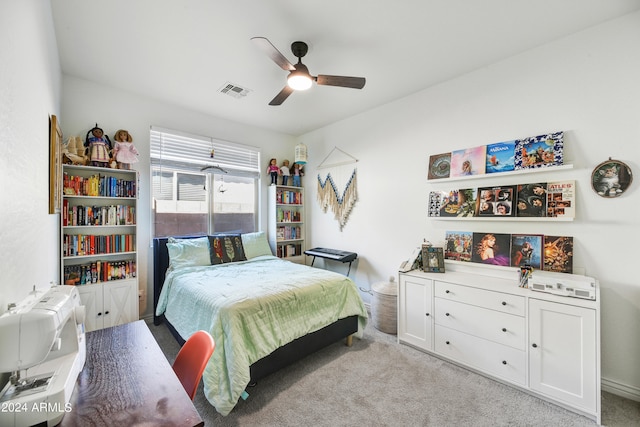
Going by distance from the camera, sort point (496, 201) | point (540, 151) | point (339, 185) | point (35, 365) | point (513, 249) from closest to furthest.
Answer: point (35, 365), point (540, 151), point (513, 249), point (496, 201), point (339, 185)

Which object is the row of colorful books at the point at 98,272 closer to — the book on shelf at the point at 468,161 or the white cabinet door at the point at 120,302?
the white cabinet door at the point at 120,302

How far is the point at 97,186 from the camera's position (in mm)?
2695

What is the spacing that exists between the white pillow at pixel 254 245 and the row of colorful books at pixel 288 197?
710 mm

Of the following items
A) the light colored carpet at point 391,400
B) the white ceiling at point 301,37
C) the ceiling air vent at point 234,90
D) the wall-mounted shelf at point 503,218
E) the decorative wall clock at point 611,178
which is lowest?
the light colored carpet at point 391,400

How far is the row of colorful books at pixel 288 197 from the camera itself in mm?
4251

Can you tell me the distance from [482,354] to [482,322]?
0.84 ft

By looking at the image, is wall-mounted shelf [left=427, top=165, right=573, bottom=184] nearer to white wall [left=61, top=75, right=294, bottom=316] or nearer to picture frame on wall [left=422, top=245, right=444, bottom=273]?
picture frame on wall [left=422, top=245, right=444, bottom=273]

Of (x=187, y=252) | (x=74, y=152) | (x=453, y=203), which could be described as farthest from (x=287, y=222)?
(x=74, y=152)

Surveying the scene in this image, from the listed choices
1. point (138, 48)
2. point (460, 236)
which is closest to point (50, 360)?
point (138, 48)

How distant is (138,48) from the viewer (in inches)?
89.2

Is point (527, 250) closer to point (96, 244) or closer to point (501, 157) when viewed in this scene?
point (501, 157)

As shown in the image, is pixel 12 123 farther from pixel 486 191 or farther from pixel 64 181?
pixel 486 191

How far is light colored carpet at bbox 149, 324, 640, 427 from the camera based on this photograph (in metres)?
1.70

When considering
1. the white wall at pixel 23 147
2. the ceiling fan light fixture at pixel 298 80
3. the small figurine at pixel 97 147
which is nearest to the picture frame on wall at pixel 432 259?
the ceiling fan light fixture at pixel 298 80
